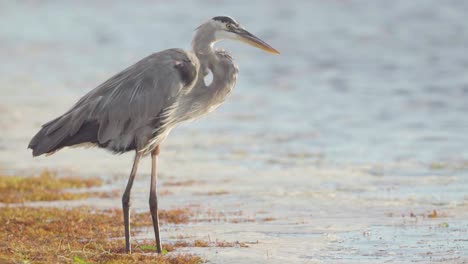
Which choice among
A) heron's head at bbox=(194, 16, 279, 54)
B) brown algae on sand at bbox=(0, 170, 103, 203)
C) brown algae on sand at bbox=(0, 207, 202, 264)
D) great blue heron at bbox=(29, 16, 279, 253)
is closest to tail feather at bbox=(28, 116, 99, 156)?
great blue heron at bbox=(29, 16, 279, 253)

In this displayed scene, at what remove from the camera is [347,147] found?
55.7 feet

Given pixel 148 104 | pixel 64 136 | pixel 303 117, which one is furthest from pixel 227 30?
pixel 303 117

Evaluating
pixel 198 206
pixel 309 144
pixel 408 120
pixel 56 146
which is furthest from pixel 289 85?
pixel 56 146

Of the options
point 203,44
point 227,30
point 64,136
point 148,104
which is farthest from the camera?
point 227,30

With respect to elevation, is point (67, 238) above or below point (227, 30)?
below

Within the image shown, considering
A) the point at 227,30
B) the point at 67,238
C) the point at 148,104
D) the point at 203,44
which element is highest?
the point at 227,30

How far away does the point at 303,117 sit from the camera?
21.2 meters

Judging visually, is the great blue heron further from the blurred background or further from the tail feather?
Result: the blurred background

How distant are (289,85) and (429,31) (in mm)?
7912

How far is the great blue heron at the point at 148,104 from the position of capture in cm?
904

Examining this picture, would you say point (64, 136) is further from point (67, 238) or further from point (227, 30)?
point (227, 30)

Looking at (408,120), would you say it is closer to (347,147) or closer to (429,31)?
(347,147)

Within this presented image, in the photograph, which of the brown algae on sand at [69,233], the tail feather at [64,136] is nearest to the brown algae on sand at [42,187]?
the brown algae on sand at [69,233]

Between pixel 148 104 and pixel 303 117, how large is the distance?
1240 centimetres
